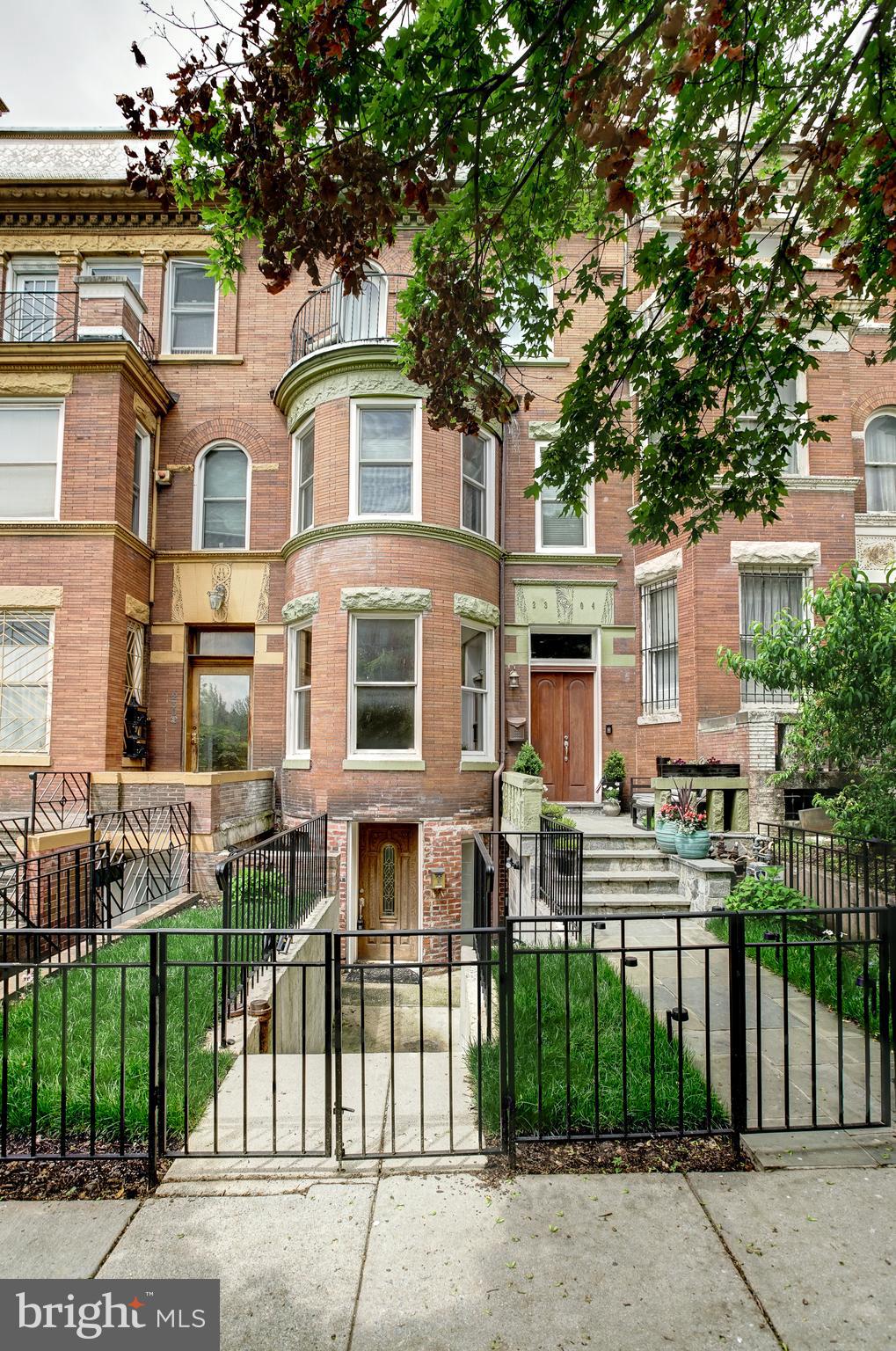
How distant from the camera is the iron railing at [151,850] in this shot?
10.0 metres

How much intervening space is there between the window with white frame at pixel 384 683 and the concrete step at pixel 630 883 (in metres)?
3.76

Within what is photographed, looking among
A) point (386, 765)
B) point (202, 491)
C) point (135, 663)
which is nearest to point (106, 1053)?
point (386, 765)

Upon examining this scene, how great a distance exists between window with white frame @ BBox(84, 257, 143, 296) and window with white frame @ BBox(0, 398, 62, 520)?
4053 mm

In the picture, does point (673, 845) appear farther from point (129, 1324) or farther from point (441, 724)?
point (129, 1324)

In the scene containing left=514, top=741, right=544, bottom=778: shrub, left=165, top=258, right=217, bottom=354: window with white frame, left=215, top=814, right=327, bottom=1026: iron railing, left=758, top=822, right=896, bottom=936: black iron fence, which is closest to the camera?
left=215, top=814, right=327, bottom=1026: iron railing

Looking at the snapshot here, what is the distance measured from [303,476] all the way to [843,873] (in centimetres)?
1086

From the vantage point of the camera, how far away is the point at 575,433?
6395 mm

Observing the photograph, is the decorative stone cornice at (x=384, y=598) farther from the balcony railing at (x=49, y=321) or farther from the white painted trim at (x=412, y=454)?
the balcony railing at (x=49, y=321)

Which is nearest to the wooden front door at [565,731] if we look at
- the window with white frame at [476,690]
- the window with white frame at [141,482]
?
the window with white frame at [476,690]

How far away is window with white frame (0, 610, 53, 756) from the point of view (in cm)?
1208

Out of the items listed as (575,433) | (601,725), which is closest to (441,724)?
(601,725)

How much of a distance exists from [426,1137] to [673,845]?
249 inches

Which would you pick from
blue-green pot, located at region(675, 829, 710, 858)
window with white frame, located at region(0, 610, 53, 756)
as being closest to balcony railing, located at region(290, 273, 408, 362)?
window with white frame, located at region(0, 610, 53, 756)

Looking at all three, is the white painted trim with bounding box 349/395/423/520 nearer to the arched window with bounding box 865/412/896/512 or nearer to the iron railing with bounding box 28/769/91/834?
the iron railing with bounding box 28/769/91/834
